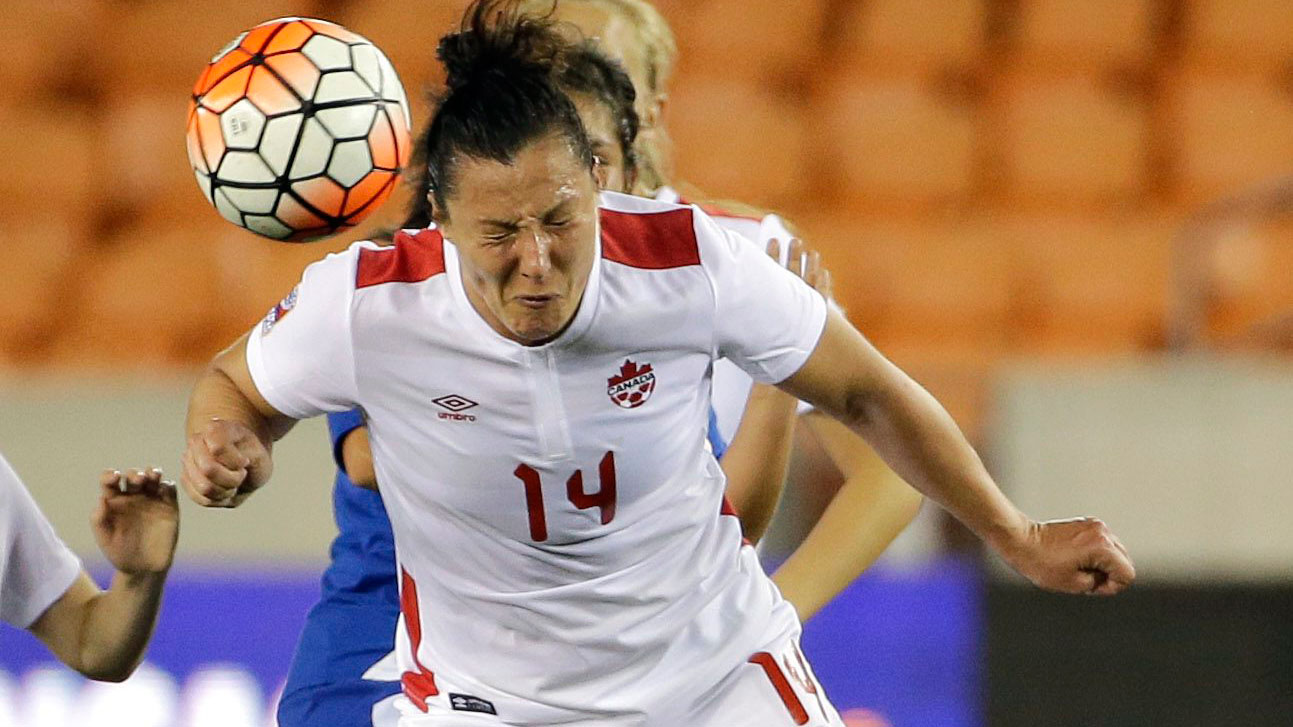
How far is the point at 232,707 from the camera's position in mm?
4164

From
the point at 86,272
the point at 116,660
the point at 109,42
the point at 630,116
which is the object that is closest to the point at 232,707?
the point at 116,660

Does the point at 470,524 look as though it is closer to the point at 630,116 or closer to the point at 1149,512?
the point at 630,116

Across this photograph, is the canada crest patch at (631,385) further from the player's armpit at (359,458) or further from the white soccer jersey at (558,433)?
the player's armpit at (359,458)

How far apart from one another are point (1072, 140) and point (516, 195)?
17.1 feet

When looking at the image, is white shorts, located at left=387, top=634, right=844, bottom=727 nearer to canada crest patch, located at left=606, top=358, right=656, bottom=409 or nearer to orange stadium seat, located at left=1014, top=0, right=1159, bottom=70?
canada crest patch, located at left=606, top=358, right=656, bottom=409

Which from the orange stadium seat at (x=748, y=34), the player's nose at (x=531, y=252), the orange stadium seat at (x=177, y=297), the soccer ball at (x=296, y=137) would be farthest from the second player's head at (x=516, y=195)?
the orange stadium seat at (x=748, y=34)

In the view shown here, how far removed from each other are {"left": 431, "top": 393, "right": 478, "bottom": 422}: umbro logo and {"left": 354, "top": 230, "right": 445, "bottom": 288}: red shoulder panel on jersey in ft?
0.47

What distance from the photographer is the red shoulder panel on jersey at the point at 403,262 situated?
221 centimetres

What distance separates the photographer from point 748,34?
7246mm

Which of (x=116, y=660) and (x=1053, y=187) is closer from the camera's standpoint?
(x=116, y=660)

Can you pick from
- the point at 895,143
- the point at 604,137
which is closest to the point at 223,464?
the point at 604,137

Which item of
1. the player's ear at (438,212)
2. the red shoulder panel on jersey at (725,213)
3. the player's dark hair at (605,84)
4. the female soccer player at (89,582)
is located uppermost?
the player's dark hair at (605,84)

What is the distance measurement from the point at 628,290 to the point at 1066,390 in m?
2.65

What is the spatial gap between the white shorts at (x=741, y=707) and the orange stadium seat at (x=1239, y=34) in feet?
17.2
